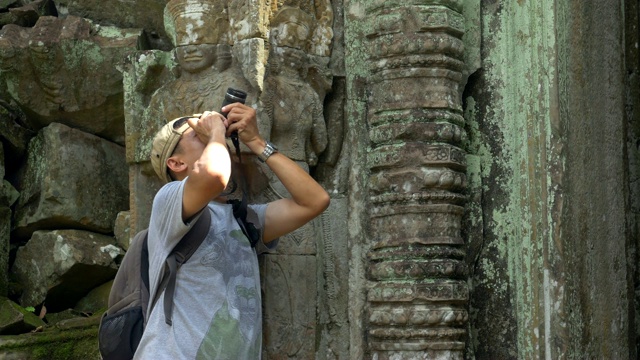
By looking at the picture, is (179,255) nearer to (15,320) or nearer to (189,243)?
(189,243)

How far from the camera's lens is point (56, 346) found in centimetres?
570

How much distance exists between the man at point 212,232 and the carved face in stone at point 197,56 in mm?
577

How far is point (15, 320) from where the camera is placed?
19.1 ft

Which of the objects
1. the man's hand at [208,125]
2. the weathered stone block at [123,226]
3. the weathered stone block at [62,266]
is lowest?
the weathered stone block at [62,266]

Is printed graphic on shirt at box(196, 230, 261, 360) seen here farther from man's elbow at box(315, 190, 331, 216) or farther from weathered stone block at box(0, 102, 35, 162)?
weathered stone block at box(0, 102, 35, 162)

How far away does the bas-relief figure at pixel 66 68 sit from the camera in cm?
609

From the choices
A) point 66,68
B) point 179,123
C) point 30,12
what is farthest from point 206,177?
point 30,12

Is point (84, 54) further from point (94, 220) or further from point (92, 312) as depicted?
point (92, 312)

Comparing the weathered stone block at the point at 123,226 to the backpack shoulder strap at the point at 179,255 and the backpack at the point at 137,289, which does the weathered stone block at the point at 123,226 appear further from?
the backpack shoulder strap at the point at 179,255

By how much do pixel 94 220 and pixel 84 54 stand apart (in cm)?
88

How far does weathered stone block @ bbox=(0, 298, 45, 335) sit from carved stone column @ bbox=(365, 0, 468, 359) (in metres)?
1.91

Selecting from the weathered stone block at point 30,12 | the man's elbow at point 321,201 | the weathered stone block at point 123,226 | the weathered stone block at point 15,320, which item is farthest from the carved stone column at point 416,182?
the weathered stone block at point 30,12

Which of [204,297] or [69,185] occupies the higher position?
[69,185]

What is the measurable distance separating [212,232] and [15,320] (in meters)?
1.94
